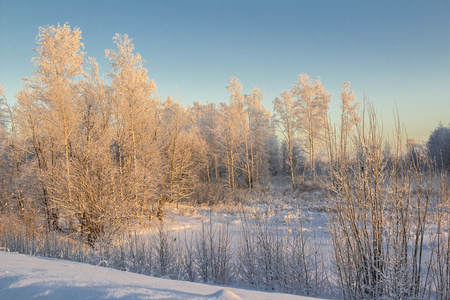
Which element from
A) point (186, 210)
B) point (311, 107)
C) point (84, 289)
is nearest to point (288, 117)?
point (311, 107)

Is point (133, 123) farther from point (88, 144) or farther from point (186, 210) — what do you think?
point (186, 210)

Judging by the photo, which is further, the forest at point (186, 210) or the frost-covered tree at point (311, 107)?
the frost-covered tree at point (311, 107)

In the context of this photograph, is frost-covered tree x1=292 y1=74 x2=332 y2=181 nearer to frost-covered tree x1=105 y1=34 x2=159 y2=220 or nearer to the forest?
the forest

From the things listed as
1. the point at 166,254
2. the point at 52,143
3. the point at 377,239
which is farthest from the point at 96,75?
the point at 377,239

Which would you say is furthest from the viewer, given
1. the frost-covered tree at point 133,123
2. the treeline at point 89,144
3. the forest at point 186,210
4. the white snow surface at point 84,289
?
the frost-covered tree at point 133,123

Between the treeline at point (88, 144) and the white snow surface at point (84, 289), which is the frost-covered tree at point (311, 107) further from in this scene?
the white snow surface at point (84, 289)

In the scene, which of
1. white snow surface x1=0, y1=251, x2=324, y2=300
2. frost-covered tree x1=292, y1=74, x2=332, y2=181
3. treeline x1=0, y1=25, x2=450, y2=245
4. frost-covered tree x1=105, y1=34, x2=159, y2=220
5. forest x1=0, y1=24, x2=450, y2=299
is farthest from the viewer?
frost-covered tree x1=292, y1=74, x2=332, y2=181

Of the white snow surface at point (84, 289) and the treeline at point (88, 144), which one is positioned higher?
the treeline at point (88, 144)

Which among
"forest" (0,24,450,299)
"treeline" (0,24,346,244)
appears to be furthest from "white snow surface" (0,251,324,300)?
"treeline" (0,24,346,244)

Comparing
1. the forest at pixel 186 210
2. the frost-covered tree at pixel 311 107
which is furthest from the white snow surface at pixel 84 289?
the frost-covered tree at pixel 311 107

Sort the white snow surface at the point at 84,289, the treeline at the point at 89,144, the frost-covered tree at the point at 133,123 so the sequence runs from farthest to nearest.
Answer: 1. the frost-covered tree at the point at 133,123
2. the treeline at the point at 89,144
3. the white snow surface at the point at 84,289

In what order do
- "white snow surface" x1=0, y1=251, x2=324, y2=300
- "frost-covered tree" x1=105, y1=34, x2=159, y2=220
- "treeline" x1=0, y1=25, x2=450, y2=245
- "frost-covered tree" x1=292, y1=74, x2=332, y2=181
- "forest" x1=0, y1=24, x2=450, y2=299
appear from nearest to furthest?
1. "white snow surface" x1=0, y1=251, x2=324, y2=300
2. "forest" x1=0, y1=24, x2=450, y2=299
3. "treeline" x1=0, y1=25, x2=450, y2=245
4. "frost-covered tree" x1=105, y1=34, x2=159, y2=220
5. "frost-covered tree" x1=292, y1=74, x2=332, y2=181

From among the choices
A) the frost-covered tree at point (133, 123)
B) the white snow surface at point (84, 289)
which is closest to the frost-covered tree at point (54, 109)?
the frost-covered tree at point (133, 123)

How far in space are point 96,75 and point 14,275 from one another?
343 inches
